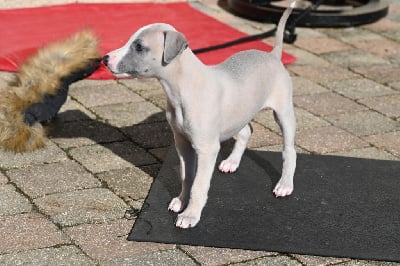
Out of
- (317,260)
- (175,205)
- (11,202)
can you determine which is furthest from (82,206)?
(317,260)

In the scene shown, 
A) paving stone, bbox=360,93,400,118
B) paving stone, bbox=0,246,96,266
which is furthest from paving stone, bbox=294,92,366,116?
paving stone, bbox=0,246,96,266

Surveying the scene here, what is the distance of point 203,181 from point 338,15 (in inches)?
179

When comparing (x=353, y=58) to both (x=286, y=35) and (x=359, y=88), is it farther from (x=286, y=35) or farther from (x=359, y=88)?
(x=359, y=88)

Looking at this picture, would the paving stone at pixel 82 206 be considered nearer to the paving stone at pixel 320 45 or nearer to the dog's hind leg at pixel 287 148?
the dog's hind leg at pixel 287 148

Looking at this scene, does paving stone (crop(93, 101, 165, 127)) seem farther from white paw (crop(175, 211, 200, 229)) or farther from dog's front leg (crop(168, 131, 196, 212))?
white paw (crop(175, 211, 200, 229))

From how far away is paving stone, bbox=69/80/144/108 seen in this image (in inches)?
250

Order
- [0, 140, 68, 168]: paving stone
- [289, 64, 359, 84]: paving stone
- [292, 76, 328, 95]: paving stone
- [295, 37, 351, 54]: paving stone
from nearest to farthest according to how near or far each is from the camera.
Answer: [0, 140, 68, 168]: paving stone < [292, 76, 328, 95]: paving stone < [289, 64, 359, 84]: paving stone < [295, 37, 351, 54]: paving stone

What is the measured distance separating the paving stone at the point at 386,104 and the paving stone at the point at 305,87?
403 millimetres

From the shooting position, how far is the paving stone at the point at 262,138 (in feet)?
18.7

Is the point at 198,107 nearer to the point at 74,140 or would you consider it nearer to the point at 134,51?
the point at 134,51

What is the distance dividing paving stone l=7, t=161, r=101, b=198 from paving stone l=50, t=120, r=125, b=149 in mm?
371

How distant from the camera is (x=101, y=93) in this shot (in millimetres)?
6504

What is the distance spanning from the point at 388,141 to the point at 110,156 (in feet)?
6.50

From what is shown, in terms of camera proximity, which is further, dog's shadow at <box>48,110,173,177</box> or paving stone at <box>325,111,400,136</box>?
paving stone at <box>325,111,400,136</box>
